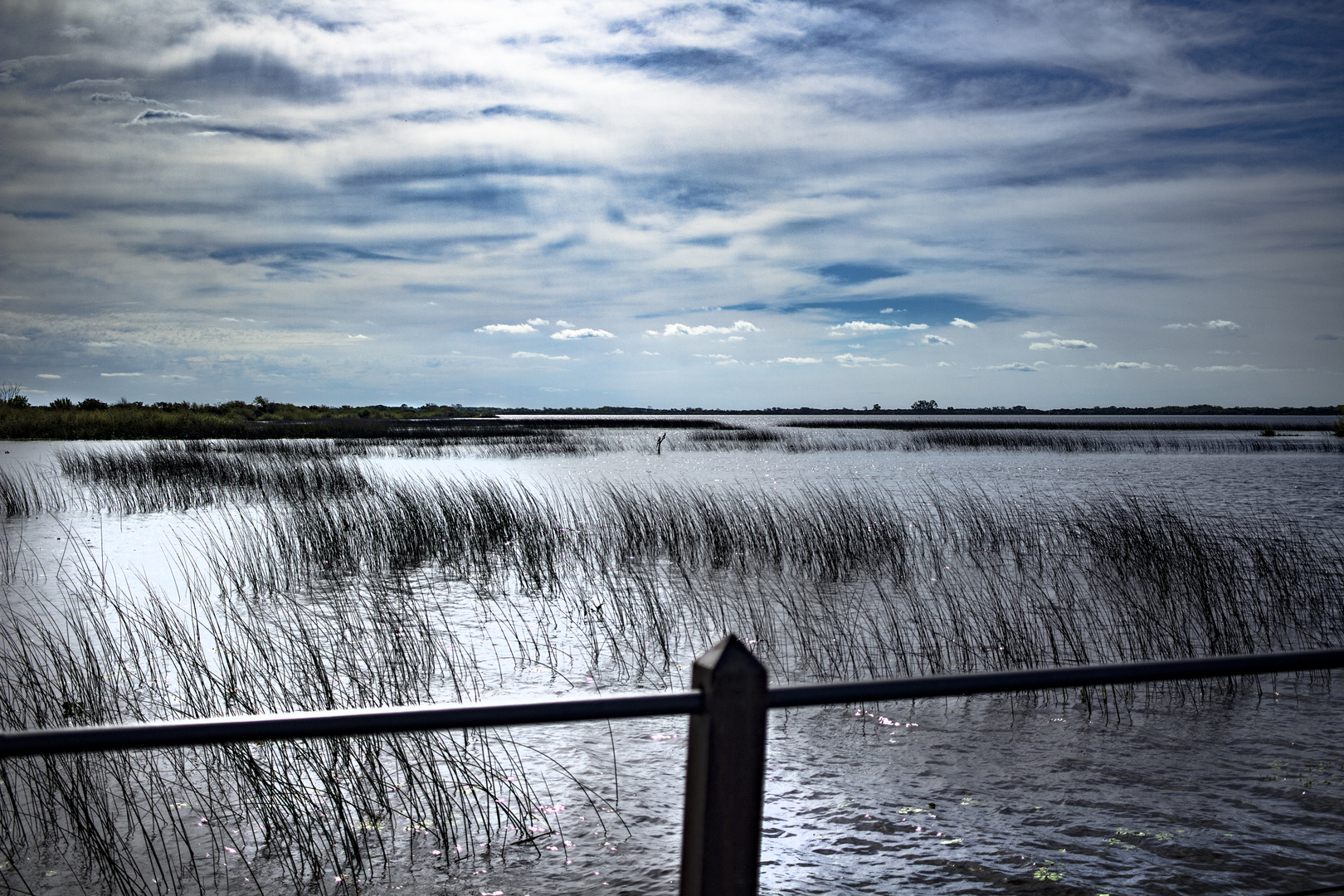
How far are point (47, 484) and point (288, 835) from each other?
21015 millimetres

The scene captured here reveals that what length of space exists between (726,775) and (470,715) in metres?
0.43

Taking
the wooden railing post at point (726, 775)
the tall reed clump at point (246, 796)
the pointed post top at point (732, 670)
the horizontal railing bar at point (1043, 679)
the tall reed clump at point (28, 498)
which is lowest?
the tall reed clump at point (246, 796)

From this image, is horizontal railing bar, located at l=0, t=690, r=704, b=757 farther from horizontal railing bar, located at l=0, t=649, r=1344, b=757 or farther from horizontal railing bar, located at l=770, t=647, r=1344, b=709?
horizontal railing bar, located at l=770, t=647, r=1344, b=709

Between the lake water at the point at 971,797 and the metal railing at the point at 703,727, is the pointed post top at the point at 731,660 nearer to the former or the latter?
the metal railing at the point at 703,727

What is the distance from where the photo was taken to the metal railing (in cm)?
131

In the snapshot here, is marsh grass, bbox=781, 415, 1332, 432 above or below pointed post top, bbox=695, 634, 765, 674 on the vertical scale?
above

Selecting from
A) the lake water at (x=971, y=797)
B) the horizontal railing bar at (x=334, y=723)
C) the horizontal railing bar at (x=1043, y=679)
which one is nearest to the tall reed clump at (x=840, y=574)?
the lake water at (x=971, y=797)

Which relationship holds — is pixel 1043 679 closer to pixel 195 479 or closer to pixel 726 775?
pixel 726 775

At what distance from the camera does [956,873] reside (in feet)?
14.2

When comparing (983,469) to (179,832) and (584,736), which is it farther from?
(179,832)

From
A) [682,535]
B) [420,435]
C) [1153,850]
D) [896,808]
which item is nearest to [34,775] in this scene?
[896,808]

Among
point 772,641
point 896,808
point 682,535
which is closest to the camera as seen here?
point 896,808

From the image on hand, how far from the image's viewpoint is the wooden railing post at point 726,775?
1406 mm

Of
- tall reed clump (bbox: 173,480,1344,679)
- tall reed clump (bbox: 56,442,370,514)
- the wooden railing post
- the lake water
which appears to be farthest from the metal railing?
tall reed clump (bbox: 56,442,370,514)
